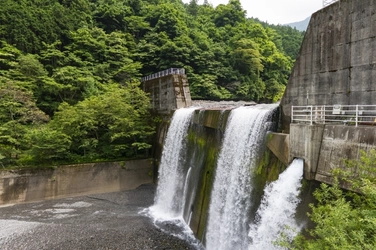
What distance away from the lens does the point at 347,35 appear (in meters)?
6.47

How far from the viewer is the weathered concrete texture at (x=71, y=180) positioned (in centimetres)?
1349

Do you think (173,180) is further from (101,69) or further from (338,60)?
(101,69)

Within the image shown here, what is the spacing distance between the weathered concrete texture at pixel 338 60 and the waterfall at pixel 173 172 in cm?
631

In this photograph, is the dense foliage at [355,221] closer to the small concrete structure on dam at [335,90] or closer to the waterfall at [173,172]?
the small concrete structure on dam at [335,90]

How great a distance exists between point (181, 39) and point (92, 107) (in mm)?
14002

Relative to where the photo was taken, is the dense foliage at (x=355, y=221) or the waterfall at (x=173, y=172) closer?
the dense foliage at (x=355, y=221)

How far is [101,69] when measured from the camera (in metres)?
21.1

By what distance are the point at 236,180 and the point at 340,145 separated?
12.6 feet

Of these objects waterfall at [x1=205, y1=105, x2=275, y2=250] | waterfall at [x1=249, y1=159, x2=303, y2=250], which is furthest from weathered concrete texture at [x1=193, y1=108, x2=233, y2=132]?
waterfall at [x1=249, y1=159, x2=303, y2=250]

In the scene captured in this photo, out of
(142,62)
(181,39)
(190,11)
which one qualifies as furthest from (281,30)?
(142,62)

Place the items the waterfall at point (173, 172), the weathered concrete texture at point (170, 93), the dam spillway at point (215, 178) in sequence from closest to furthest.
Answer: the dam spillway at point (215, 178), the waterfall at point (173, 172), the weathered concrete texture at point (170, 93)

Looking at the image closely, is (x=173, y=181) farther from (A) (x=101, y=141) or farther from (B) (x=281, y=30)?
(B) (x=281, y=30)

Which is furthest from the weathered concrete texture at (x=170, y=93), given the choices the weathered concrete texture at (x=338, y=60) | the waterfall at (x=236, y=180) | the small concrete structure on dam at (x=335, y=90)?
the small concrete structure on dam at (x=335, y=90)

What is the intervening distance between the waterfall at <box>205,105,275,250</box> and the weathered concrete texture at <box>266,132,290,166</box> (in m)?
0.47
